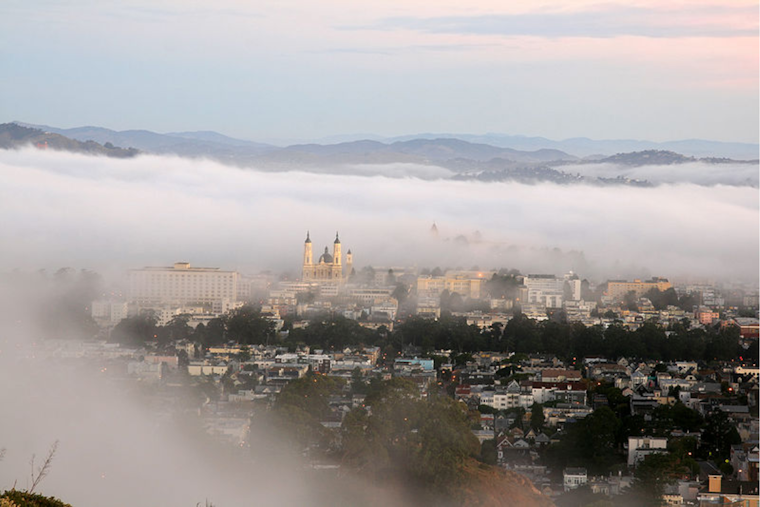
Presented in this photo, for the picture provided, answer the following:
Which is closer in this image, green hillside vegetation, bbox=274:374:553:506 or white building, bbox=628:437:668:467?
green hillside vegetation, bbox=274:374:553:506

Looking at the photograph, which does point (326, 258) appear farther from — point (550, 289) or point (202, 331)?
point (202, 331)

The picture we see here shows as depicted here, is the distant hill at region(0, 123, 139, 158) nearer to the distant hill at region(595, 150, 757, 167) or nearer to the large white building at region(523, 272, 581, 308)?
the large white building at region(523, 272, 581, 308)

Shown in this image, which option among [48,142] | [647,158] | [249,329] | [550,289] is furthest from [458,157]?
[249,329]

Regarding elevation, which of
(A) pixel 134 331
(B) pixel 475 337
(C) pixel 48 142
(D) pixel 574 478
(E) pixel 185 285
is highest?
(C) pixel 48 142

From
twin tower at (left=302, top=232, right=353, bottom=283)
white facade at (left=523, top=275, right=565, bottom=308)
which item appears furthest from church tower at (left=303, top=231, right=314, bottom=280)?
white facade at (left=523, top=275, right=565, bottom=308)

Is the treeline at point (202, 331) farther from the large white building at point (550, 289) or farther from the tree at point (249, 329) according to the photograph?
the large white building at point (550, 289)

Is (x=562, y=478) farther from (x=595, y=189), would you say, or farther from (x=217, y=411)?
(x=595, y=189)
